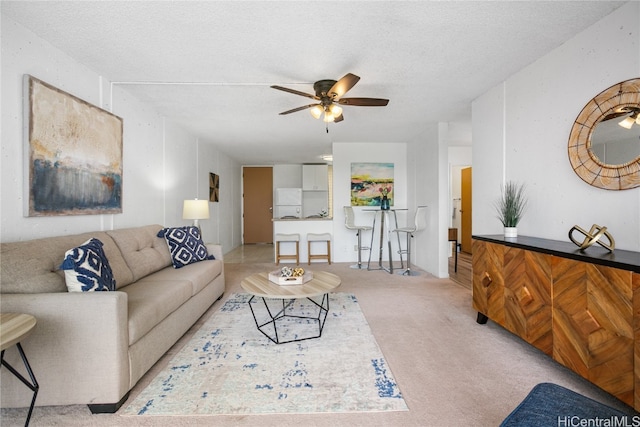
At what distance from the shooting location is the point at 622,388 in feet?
4.80

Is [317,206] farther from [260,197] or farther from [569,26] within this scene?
[569,26]

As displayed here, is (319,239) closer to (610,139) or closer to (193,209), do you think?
(193,209)

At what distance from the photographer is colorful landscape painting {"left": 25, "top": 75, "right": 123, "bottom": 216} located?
2.12 meters

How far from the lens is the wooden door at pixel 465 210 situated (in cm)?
675

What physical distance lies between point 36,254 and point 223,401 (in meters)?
1.49

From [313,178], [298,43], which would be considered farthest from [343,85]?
[313,178]

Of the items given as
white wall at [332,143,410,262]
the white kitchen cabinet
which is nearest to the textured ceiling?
white wall at [332,143,410,262]

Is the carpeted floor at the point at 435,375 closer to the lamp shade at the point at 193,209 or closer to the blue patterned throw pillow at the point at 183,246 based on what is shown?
the blue patterned throw pillow at the point at 183,246

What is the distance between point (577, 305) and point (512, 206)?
1.11 metres

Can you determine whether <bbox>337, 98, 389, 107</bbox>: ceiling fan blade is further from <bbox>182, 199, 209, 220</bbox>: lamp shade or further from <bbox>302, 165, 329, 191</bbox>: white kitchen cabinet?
<bbox>302, 165, 329, 191</bbox>: white kitchen cabinet

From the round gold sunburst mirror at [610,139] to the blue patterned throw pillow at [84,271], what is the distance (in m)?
3.37

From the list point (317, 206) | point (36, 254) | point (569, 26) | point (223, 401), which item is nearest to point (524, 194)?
point (569, 26)

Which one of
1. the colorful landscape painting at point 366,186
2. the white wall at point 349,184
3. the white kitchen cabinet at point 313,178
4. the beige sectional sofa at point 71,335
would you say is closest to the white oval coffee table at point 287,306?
the beige sectional sofa at point 71,335

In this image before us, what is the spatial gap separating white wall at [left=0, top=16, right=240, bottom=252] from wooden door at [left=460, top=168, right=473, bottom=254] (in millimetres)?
5732
